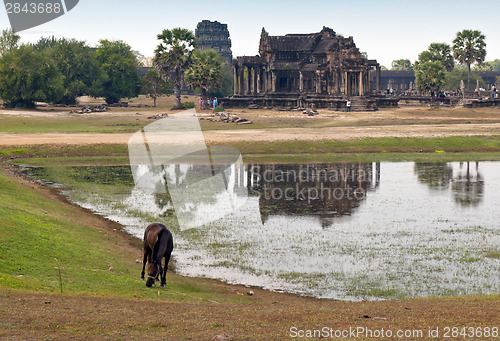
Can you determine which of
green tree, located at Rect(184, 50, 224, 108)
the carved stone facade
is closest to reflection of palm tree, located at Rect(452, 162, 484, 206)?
green tree, located at Rect(184, 50, 224, 108)

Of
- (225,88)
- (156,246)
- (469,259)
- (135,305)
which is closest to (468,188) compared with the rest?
(469,259)

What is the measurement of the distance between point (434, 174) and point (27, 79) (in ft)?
234

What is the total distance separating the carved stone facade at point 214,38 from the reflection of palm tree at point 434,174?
144 m

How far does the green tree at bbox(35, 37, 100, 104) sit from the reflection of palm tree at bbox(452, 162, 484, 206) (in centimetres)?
8121

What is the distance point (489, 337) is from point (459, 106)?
100069mm

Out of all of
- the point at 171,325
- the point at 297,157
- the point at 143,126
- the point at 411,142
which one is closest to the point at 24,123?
the point at 143,126

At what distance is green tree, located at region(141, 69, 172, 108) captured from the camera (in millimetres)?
121500

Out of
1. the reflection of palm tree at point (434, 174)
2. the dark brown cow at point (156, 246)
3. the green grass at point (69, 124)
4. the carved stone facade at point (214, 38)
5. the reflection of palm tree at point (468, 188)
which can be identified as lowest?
the reflection of palm tree at point (468, 188)

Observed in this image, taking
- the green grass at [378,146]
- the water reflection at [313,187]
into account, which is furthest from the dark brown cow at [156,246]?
the green grass at [378,146]

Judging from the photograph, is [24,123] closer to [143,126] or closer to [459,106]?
[143,126]

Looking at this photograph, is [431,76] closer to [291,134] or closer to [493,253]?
[291,134]

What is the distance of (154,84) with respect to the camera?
122 meters

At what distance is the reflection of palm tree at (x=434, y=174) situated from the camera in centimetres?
4319

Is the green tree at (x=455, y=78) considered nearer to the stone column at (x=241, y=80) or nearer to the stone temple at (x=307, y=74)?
the stone temple at (x=307, y=74)
